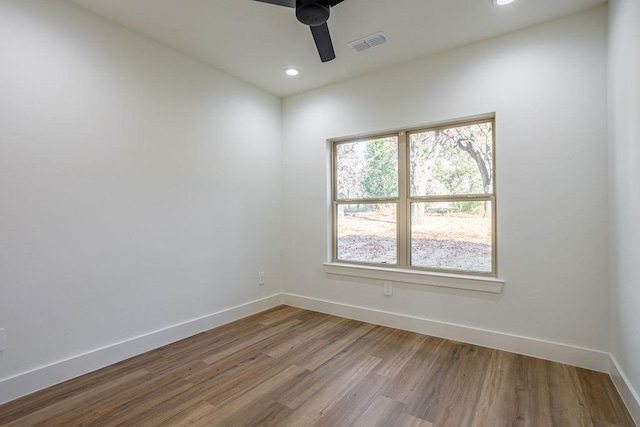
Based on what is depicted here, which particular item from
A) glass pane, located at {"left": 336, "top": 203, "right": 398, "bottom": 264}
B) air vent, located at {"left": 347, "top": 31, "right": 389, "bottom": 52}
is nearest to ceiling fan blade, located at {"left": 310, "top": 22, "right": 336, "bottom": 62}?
air vent, located at {"left": 347, "top": 31, "right": 389, "bottom": 52}

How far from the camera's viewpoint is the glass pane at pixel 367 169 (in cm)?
341

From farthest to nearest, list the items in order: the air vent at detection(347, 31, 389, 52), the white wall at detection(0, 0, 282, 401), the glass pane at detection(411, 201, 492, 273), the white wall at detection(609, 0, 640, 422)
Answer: the glass pane at detection(411, 201, 492, 273) → the air vent at detection(347, 31, 389, 52) → the white wall at detection(0, 0, 282, 401) → the white wall at detection(609, 0, 640, 422)

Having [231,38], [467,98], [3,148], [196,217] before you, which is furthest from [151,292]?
[467,98]

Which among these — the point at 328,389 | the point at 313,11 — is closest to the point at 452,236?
the point at 328,389

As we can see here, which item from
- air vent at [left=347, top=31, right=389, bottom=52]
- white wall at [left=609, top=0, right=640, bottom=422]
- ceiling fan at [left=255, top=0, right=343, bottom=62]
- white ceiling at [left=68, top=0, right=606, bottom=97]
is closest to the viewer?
white wall at [left=609, top=0, right=640, bottom=422]

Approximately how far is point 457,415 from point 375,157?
248cm

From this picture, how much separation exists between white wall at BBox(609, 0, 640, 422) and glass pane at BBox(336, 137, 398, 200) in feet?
5.69

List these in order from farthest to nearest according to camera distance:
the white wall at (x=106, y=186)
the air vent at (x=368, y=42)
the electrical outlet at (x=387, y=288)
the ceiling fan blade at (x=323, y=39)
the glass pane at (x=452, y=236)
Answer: the electrical outlet at (x=387, y=288)
the glass pane at (x=452, y=236)
the air vent at (x=368, y=42)
the ceiling fan blade at (x=323, y=39)
the white wall at (x=106, y=186)

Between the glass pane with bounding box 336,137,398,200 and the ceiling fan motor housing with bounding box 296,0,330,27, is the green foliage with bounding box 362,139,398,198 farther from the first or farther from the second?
the ceiling fan motor housing with bounding box 296,0,330,27

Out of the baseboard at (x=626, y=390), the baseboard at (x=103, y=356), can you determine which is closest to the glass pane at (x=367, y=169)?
the baseboard at (x=103, y=356)

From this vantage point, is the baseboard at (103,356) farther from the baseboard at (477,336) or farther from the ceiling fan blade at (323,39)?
the ceiling fan blade at (323,39)

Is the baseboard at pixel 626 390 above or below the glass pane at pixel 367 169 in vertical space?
below

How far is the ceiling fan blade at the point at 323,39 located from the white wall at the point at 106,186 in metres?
1.43

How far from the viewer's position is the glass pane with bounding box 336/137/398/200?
341 centimetres
